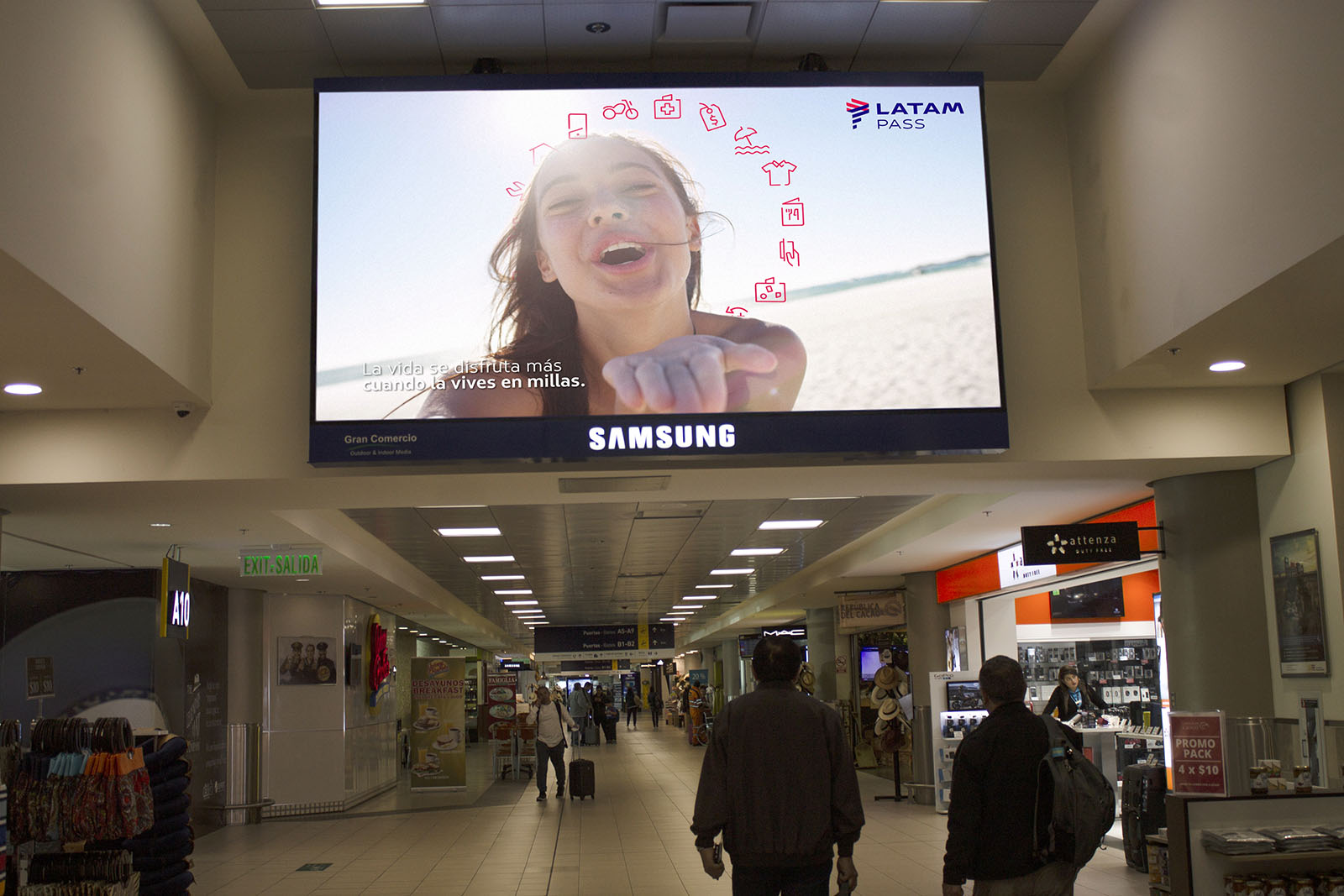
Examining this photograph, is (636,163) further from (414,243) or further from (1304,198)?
(1304,198)

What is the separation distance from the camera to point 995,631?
13.6 meters

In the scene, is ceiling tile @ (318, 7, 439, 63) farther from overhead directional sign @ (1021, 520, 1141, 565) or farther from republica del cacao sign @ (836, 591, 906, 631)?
republica del cacao sign @ (836, 591, 906, 631)

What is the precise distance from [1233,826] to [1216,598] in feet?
9.61

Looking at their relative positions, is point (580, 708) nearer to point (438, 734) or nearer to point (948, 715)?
point (438, 734)

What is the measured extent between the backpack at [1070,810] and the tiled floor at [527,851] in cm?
434

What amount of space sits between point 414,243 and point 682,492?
7.86 feet

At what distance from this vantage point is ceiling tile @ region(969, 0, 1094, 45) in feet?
19.5

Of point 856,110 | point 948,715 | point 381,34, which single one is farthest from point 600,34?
point 948,715

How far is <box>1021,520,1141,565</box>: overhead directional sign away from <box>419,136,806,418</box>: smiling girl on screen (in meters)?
2.74

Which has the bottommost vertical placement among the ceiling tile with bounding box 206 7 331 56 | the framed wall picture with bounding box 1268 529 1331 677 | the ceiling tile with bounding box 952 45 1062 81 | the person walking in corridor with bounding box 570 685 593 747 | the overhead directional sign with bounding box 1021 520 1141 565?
the person walking in corridor with bounding box 570 685 593 747

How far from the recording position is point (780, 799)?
3951 mm

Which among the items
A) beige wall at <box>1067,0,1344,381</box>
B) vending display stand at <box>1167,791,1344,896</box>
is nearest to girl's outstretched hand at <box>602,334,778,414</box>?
beige wall at <box>1067,0,1344,381</box>

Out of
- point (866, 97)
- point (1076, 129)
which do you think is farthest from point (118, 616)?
point (1076, 129)

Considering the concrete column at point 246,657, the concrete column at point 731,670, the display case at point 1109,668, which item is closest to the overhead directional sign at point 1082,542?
the display case at point 1109,668
